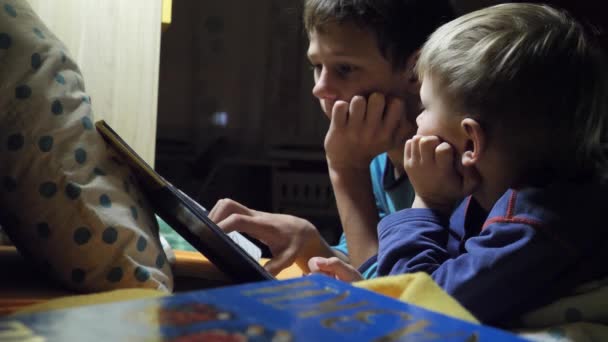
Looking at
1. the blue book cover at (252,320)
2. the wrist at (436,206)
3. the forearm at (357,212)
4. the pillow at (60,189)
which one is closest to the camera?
the blue book cover at (252,320)

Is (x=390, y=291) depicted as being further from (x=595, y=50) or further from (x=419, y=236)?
(x=595, y=50)

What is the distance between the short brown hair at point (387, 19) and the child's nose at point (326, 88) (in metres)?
0.09

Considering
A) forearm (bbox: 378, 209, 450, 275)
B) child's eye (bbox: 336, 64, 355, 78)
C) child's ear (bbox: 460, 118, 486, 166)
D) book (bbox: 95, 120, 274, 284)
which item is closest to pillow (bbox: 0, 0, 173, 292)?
book (bbox: 95, 120, 274, 284)

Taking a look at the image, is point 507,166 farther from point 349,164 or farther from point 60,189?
point 60,189

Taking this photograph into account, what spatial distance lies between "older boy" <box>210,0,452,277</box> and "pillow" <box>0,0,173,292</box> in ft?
1.19

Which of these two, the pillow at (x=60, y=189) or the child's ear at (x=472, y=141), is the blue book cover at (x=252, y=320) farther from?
the child's ear at (x=472, y=141)

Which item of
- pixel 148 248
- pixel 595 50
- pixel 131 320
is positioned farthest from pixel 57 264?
pixel 595 50

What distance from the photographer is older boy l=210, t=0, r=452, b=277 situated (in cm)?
108

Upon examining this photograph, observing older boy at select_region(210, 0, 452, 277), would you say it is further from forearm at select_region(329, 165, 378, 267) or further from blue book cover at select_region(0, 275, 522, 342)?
blue book cover at select_region(0, 275, 522, 342)

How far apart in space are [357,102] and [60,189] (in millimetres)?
558

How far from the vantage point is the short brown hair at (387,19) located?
3.59ft

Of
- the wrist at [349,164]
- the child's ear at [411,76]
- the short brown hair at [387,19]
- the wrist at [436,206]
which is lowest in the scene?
the wrist at [349,164]

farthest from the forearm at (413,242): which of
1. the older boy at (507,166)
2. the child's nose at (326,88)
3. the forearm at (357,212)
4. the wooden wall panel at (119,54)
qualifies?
the wooden wall panel at (119,54)

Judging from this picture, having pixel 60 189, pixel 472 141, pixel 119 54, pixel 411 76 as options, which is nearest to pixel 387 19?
pixel 411 76
